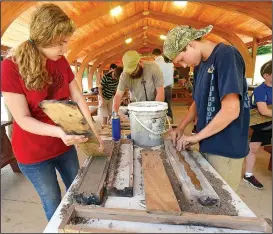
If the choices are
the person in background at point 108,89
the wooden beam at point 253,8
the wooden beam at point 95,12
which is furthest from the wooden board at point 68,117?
the wooden beam at point 253,8

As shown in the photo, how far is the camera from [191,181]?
1.11m

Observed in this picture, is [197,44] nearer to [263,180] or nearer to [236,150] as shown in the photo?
[236,150]

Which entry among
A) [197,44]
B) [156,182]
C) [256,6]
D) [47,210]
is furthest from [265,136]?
[256,6]

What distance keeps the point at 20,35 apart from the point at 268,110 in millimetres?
5832

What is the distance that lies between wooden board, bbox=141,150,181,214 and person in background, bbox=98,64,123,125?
12.8 feet

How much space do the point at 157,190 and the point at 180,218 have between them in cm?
18

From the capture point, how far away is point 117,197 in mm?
1032

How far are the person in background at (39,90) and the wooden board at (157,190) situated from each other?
0.40 m

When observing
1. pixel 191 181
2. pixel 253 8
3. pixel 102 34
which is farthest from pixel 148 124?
pixel 102 34

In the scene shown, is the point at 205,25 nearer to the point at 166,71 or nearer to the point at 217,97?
the point at 166,71

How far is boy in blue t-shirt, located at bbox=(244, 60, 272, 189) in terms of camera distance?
9.09 feet

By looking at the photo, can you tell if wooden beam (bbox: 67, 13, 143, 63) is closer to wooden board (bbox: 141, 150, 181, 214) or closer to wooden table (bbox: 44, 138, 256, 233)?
wooden board (bbox: 141, 150, 181, 214)

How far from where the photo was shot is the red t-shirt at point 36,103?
1.17 meters

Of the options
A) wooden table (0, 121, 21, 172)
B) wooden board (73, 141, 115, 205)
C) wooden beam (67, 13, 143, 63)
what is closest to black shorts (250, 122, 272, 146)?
wooden board (73, 141, 115, 205)
